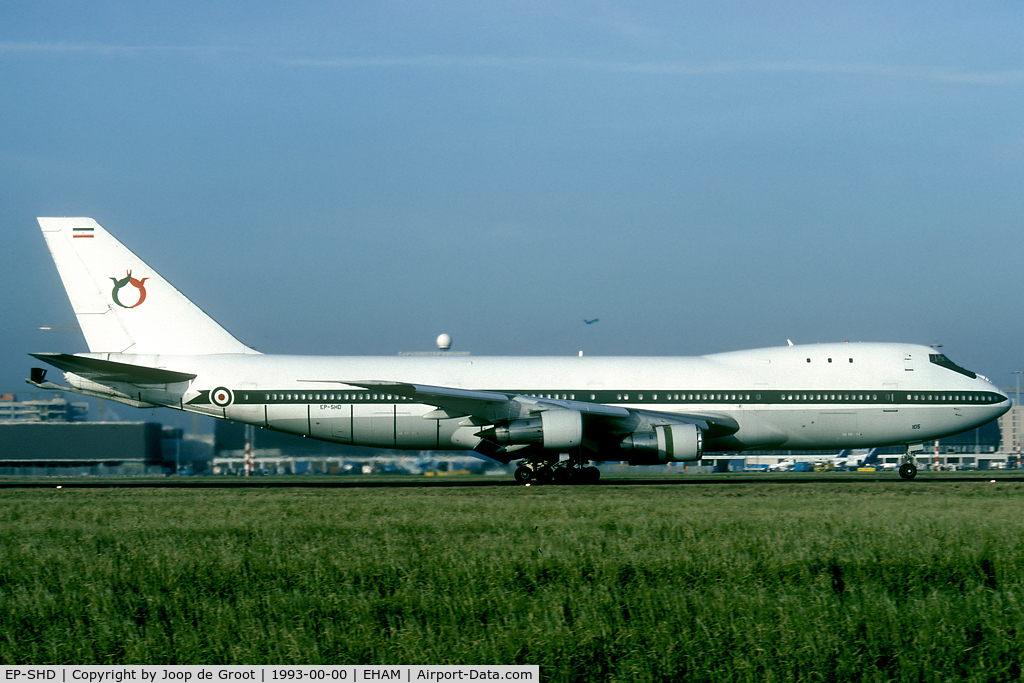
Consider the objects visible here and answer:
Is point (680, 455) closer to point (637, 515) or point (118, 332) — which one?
point (637, 515)

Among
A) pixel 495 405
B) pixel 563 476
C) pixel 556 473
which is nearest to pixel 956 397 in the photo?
pixel 563 476

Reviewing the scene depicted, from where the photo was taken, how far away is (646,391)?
29266mm

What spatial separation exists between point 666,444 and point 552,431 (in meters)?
3.14

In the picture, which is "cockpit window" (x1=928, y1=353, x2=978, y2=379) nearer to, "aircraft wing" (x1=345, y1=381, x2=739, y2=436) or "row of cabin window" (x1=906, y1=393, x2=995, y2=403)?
"row of cabin window" (x1=906, y1=393, x2=995, y2=403)

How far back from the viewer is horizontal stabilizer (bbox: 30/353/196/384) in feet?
90.8

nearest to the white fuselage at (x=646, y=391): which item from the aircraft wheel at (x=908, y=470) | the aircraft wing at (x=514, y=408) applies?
the aircraft wheel at (x=908, y=470)

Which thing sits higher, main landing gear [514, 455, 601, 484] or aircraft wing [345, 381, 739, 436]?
aircraft wing [345, 381, 739, 436]

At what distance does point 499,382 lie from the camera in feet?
95.8

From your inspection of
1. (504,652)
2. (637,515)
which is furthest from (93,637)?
(637,515)

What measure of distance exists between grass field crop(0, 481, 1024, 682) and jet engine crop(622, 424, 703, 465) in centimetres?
932

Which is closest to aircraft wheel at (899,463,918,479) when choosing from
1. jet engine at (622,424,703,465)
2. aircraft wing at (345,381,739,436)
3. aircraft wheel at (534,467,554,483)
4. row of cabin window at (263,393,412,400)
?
aircraft wing at (345,381,739,436)

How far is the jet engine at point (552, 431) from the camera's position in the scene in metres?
26.2

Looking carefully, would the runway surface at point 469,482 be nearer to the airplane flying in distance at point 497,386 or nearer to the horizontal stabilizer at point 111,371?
the airplane flying in distance at point 497,386

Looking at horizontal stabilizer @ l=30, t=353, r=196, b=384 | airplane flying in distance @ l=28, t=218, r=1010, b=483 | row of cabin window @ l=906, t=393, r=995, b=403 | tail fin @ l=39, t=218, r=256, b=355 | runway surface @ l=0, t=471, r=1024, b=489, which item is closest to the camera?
horizontal stabilizer @ l=30, t=353, r=196, b=384
